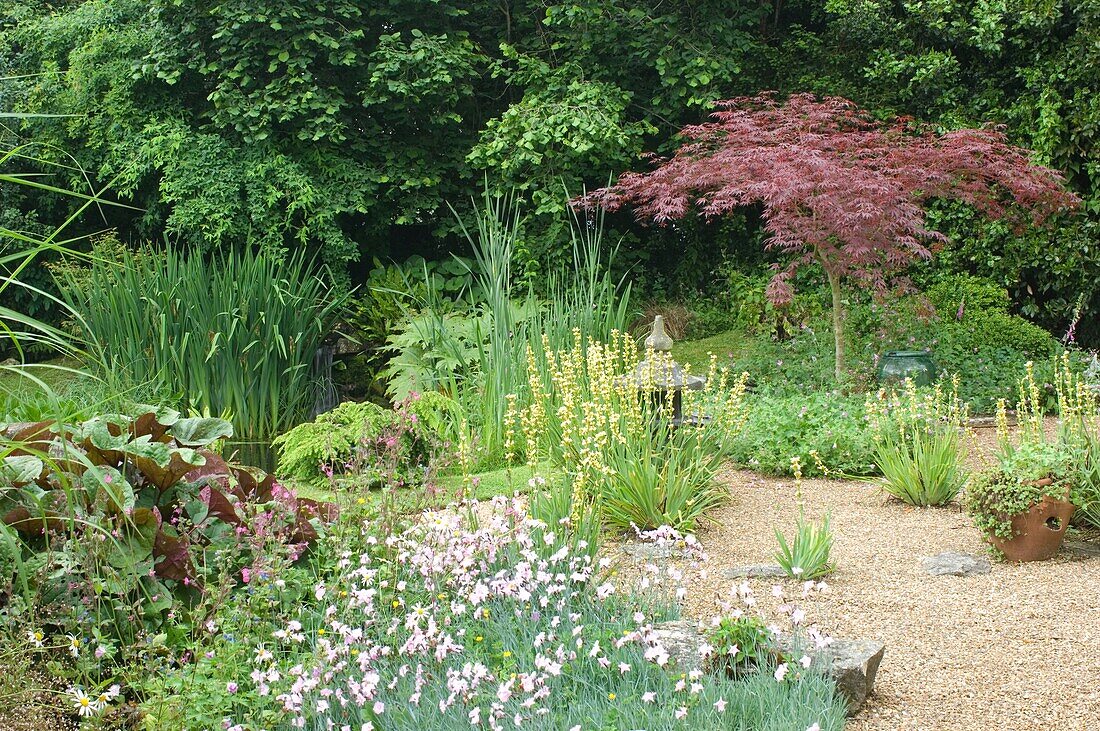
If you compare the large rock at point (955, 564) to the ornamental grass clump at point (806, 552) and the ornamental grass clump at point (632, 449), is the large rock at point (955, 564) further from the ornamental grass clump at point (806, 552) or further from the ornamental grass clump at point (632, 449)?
the ornamental grass clump at point (632, 449)

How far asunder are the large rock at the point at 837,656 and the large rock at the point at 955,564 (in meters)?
1.26

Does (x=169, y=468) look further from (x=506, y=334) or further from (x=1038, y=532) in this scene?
(x=506, y=334)

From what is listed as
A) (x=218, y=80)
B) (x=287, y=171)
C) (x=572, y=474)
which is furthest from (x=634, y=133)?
(x=572, y=474)

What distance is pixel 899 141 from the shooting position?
24.0 ft

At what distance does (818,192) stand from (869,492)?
97.4 inches

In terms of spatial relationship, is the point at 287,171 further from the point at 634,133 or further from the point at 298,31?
the point at 634,133

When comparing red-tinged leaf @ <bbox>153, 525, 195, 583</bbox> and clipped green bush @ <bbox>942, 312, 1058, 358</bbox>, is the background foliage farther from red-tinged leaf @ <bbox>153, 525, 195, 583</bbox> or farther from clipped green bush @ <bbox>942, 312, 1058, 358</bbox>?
red-tinged leaf @ <bbox>153, 525, 195, 583</bbox>

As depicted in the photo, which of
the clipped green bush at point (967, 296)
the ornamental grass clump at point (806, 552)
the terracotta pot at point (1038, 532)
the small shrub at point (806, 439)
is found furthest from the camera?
the clipped green bush at point (967, 296)

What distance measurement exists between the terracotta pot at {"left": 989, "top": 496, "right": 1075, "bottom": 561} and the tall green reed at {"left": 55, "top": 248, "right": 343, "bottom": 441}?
5.46 m

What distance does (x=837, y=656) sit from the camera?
8.05 feet

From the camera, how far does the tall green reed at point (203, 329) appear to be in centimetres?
724

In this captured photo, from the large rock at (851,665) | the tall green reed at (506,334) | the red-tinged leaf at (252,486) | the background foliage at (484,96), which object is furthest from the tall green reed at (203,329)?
the large rock at (851,665)

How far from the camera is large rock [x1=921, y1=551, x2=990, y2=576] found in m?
3.63

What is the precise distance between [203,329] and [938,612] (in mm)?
5773
